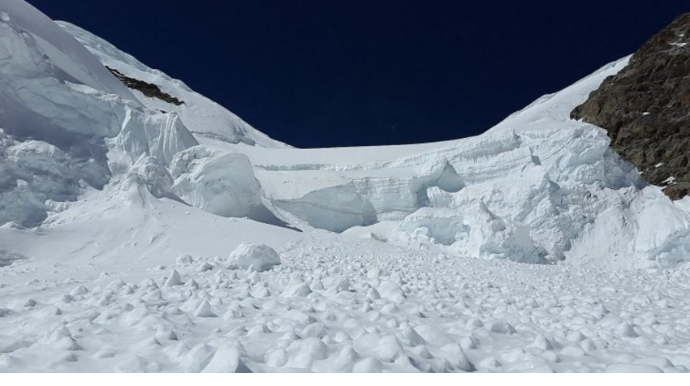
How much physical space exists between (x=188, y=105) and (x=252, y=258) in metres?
53.8

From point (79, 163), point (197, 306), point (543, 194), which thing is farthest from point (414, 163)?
point (197, 306)

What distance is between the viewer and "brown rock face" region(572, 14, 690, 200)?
24.8 m

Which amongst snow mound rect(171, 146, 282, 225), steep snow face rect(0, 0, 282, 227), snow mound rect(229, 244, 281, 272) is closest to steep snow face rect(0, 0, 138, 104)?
steep snow face rect(0, 0, 282, 227)

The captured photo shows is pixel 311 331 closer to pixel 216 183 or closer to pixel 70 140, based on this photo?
pixel 70 140

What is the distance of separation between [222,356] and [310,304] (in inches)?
82.8

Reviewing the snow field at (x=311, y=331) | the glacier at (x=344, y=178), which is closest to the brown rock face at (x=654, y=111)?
the glacier at (x=344, y=178)

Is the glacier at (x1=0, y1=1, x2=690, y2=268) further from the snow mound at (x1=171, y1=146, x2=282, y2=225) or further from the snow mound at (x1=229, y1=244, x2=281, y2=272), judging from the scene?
the snow mound at (x1=229, y1=244, x2=281, y2=272)

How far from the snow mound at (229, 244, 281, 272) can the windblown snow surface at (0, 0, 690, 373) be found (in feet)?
0.13

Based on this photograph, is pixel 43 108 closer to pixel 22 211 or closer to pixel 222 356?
pixel 22 211

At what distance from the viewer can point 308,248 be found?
1402 cm

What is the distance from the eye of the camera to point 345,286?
579 centimetres

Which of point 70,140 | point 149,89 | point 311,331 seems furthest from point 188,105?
point 311,331

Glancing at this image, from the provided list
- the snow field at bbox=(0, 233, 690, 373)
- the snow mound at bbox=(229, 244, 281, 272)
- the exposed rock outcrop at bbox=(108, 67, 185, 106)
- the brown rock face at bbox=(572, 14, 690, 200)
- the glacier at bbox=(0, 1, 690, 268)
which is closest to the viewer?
the snow field at bbox=(0, 233, 690, 373)

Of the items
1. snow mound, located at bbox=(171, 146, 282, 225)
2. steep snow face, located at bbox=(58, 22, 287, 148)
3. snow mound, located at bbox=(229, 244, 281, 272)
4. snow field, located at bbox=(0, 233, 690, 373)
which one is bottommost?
snow field, located at bbox=(0, 233, 690, 373)
